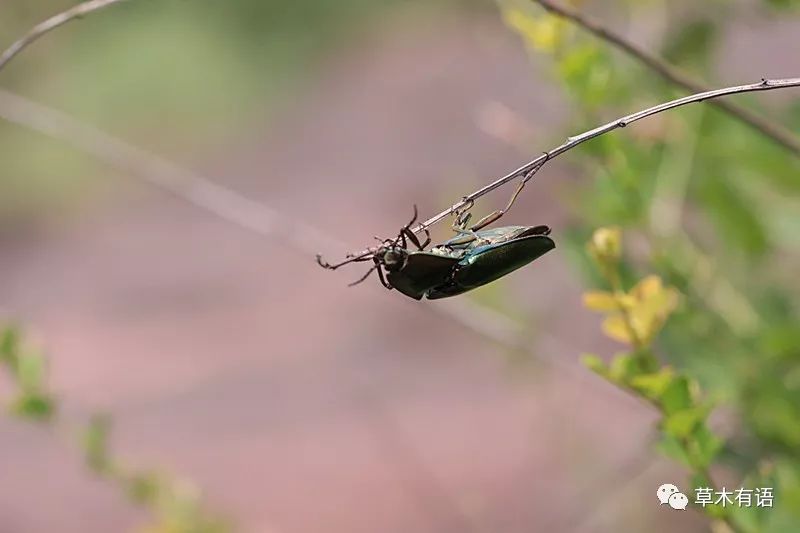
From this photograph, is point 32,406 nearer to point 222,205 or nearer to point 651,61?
point 222,205

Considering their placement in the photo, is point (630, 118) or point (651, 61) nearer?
point (630, 118)

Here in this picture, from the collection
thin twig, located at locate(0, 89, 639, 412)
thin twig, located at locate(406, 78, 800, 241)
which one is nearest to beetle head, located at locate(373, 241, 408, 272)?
thin twig, located at locate(406, 78, 800, 241)

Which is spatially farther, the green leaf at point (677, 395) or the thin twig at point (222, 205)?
the thin twig at point (222, 205)

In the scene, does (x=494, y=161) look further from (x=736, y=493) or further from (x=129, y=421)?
(x=736, y=493)

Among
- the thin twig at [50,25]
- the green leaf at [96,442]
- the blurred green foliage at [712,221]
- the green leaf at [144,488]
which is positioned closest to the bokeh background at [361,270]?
the blurred green foliage at [712,221]

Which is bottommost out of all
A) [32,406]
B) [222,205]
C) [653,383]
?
[32,406]

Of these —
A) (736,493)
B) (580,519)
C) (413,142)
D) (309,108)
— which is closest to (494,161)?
(413,142)

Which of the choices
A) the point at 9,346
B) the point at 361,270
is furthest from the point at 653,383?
the point at 361,270

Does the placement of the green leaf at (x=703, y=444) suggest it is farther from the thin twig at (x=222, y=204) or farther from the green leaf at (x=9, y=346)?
the green leaf at (x=9, y=346)
